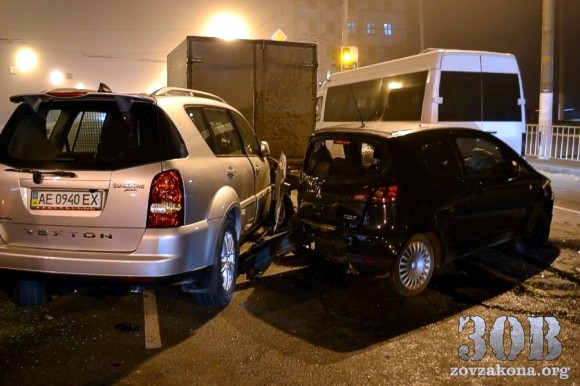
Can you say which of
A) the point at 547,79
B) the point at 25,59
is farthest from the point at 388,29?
the point at 547,79

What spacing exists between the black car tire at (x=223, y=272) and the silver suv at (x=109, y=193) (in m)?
0.02

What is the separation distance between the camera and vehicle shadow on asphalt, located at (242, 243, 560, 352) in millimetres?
4410

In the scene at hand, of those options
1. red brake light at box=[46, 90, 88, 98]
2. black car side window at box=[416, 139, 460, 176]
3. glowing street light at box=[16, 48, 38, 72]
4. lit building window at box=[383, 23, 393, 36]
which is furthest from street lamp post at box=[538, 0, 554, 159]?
lit building window at box=[383, 23, 393, 36]

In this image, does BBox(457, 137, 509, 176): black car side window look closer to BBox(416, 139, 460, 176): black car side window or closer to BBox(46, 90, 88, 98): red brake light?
BBox(416, 139, 460, 176): black car side window

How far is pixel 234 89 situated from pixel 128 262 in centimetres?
647

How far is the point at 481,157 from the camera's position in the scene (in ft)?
19.9

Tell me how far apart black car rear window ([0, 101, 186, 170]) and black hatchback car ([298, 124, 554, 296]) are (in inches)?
62.5

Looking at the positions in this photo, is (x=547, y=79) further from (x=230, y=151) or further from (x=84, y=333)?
→ (x=84, y=333)

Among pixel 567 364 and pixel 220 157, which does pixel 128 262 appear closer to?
pixel 220 157

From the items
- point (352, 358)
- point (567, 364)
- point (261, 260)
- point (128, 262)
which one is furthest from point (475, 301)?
point (128, 262)

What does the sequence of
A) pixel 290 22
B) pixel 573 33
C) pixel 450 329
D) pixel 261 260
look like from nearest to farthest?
pixel 450 329
pixel 261 260
pixel 573 33
pixel 290 22

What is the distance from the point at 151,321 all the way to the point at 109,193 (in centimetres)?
119

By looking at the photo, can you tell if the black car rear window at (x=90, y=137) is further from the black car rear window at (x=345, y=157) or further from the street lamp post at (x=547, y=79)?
the street lamp post at (x=547, y=79)

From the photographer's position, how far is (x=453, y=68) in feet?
32.5
